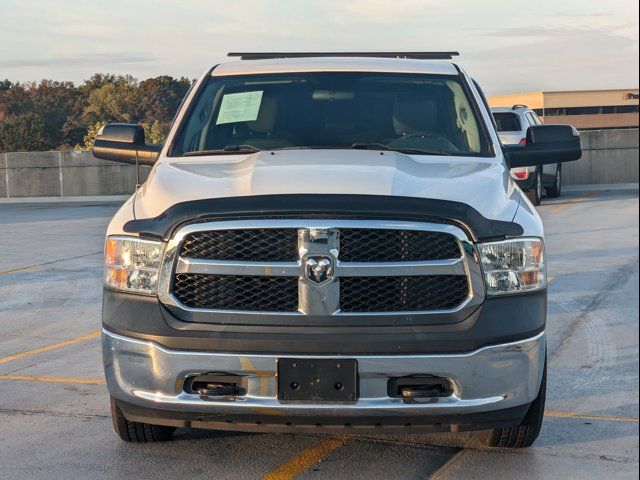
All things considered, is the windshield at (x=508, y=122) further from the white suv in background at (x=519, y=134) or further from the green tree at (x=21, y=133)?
the green tree at (x=21, y=133)

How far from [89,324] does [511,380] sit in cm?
526

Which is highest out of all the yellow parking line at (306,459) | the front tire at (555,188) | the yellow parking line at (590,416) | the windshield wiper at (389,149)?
Answer: the windshield wiper at (389,149)

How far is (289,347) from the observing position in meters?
4.23

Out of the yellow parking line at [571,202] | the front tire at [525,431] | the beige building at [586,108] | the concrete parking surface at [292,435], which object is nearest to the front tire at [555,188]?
the yellow parking line at [571,202]

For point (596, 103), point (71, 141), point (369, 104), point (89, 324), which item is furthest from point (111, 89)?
point (369, 104)

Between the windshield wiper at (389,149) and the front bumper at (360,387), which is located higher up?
the windshield wiper at (389,149)

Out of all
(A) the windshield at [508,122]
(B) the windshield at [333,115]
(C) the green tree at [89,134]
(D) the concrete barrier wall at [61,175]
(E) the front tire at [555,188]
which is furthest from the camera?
(C) the green tree at [89,134]

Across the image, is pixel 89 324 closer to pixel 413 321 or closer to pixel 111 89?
pixel 413 321

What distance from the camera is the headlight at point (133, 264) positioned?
14.6 feet

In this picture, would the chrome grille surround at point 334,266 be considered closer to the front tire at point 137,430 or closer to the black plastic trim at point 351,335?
the black plastic trim at point 351,335

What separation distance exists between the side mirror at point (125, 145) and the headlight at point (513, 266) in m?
2.37

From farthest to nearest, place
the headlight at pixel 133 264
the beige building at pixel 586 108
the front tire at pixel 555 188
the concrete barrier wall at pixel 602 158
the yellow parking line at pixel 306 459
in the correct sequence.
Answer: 1. the beige building at pixel 586 108
2. the concrete barrier wall at pixel 602 158
3. the front tire at pixel 555 188
4. the yellow parking line at pixel 306 459
5. the headlight at pixel 133 264

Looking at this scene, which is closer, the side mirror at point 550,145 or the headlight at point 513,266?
the headlight at point 513,266

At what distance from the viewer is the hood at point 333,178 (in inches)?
177
